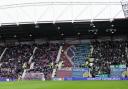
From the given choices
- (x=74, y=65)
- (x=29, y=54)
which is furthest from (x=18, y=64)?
(x=74, y=65)

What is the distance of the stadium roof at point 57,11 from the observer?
68.0 meters

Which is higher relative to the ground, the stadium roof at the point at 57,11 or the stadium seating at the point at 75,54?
the stadium roof at the point at 57,11

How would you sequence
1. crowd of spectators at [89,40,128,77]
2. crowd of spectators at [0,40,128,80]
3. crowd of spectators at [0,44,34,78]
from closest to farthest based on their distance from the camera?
1. crowd of spectators at [89,40,128,77]
2. crowd of spectators at [0,40,128,80]
3. crowd of spectators at [0,44,34,78]

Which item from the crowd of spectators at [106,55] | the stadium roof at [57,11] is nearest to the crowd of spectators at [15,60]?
the stadium roof at [57,11]

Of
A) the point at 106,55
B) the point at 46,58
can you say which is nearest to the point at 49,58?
the point at 46,58

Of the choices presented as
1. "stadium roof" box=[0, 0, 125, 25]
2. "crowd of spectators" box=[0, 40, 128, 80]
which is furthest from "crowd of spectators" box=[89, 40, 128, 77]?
"stadium roof" box=[0, 0, 125, 25]

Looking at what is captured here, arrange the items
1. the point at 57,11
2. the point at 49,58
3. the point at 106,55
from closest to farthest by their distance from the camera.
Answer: the point at 57,11
the point at 106,55
the point at 49,58

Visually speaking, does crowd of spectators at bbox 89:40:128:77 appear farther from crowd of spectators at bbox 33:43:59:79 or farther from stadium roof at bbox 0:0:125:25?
stadium roof at bbox 0:0:125:25

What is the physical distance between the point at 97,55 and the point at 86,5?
1008 cm

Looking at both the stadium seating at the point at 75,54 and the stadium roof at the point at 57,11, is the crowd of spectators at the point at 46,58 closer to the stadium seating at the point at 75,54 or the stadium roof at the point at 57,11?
the stadium seating at the point at 75,54

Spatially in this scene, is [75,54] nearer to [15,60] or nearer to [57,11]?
[57,11]

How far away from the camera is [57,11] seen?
70.1m

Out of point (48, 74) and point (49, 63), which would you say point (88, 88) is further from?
point (49, 63)

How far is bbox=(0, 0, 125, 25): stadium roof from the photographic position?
68.0 m
